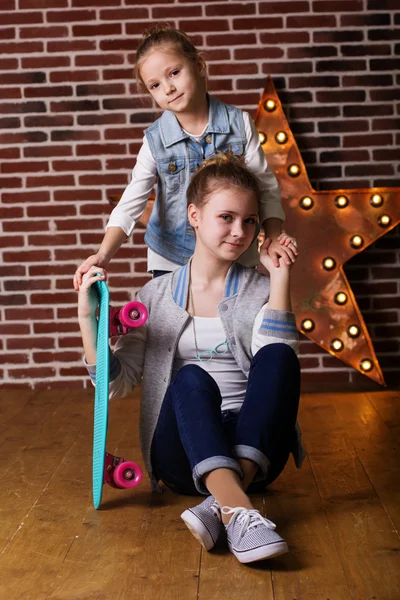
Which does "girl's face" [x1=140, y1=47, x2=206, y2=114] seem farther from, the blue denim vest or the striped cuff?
the striped cuff

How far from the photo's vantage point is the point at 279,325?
6.08 ft

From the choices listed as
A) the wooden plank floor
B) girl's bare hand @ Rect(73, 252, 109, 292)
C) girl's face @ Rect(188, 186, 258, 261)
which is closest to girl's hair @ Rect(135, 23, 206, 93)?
girl's face @ Rect(188, 186, 258, 261)

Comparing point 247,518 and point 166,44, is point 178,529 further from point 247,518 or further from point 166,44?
point 166,44

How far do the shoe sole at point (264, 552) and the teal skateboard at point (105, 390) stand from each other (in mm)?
470

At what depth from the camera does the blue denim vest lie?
7.36 ft

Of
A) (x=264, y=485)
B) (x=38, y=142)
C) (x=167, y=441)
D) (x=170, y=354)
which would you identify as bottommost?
(x=264, y=485)

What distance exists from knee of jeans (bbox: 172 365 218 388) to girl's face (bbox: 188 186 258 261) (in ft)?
0.97

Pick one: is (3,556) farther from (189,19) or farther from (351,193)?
(189,19)

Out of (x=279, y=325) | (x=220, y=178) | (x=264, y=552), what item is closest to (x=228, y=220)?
(x=220, y=178)

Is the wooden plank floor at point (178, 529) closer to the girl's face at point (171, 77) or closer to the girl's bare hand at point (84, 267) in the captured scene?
the girl's bare hand at point (84, 267)

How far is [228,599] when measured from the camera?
1.42 metres

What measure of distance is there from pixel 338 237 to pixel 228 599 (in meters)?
2.14

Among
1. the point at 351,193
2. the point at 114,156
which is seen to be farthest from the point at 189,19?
the point at 351,193

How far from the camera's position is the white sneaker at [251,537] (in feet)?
4.90
